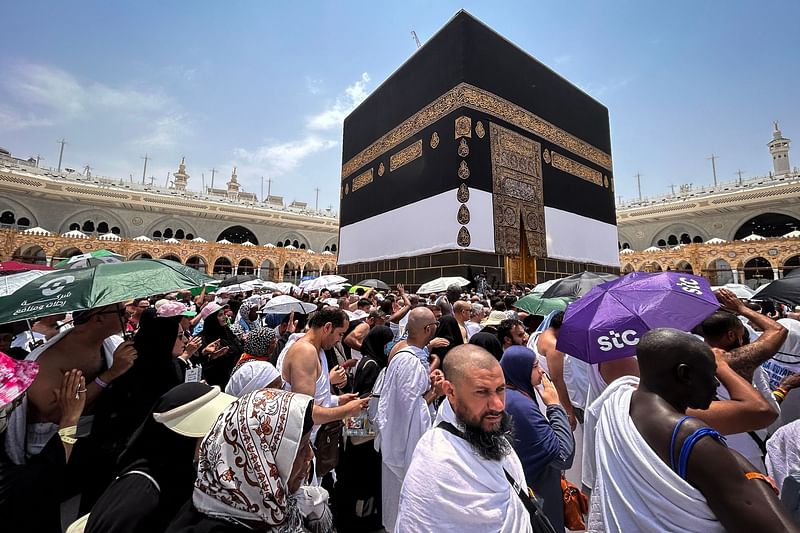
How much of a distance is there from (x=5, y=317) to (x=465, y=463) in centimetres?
A: 207

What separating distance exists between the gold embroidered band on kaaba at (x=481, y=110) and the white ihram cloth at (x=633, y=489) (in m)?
12.4

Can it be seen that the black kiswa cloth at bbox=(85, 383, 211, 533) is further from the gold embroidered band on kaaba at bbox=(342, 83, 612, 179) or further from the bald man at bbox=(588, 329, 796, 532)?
the gold embroidered band on kaaba at bbox=(342, 83, 612, 179)

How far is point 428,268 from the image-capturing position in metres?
12.3

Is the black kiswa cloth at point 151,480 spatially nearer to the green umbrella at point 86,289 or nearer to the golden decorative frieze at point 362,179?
the green umbrella at point 86,289

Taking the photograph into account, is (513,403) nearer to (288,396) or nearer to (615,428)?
(615,428)

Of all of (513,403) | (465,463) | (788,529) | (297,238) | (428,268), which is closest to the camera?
(788,529)

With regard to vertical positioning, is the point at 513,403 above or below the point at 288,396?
below

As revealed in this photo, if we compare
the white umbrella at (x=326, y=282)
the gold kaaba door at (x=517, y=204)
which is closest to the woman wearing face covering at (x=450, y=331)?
the white umbrella at (x=326, y=282)

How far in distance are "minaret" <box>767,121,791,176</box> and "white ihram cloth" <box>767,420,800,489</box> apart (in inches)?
1338

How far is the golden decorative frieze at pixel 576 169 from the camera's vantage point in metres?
15.0

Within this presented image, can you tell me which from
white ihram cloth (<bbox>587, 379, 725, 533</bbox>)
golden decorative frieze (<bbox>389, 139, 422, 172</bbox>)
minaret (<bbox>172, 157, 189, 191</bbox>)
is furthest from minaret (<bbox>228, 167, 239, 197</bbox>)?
white ihram cloth (<bbox>587, 379, 725, 533</bbox>)

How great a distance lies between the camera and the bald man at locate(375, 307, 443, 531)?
2.05 meters

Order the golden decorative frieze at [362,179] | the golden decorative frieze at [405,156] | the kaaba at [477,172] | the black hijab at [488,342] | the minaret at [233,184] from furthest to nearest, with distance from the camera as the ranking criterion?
the minaret at [233,184] < the golden decorative frieze at [362,179] < the golden decorative frieze at [405,156] < the kaaba at [477,172] < the black hijab at [488,342]

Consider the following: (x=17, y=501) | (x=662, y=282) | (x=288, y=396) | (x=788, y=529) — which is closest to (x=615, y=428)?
(x=788, y=529)
